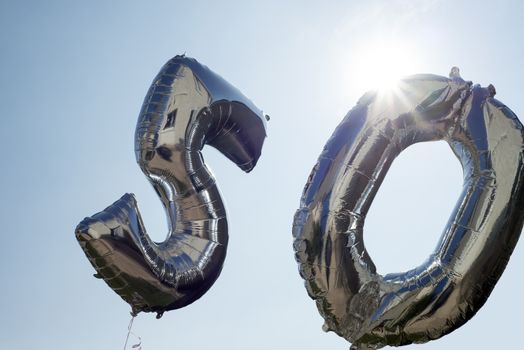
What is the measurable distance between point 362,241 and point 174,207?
1.62 metres

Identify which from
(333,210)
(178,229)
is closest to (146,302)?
(178,229)

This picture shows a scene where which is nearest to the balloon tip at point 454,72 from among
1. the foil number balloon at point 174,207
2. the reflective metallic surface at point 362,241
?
the reflective metallic surface at point 362,241

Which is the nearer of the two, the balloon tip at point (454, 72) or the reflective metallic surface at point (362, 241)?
the reflective metallic surface at point (362, 241)

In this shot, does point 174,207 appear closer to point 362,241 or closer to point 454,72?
point 362,241

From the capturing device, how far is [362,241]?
4.75 m

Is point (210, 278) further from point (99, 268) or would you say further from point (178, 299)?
Answer: point (99, 268)

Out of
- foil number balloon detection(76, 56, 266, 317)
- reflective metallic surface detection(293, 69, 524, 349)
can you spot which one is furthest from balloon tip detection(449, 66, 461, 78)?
foil number balloon detection(76, 56, 266, 317)

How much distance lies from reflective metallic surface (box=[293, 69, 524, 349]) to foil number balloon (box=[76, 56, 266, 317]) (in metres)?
1.05

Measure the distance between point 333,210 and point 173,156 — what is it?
1501mm

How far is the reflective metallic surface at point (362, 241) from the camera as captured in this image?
457 cm

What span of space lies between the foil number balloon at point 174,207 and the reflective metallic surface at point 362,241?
1054 millimetres

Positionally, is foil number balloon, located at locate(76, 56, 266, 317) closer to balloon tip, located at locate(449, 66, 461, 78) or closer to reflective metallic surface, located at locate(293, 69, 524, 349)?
reflective metallic surface, located at locate(293, 69, 524, 349)

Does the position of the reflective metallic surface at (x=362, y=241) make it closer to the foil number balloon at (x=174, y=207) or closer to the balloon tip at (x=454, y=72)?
the balloon tip at (x=454, y=72)

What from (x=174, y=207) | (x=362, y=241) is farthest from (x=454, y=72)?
(x=174, y=207)
